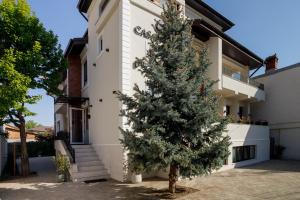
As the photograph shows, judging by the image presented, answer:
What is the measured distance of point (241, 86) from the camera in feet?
58.9

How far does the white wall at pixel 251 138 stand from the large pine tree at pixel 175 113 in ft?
22.0

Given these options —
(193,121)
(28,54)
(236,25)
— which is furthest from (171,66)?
(236,25)

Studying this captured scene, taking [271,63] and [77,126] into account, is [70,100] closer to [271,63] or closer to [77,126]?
[77,126]

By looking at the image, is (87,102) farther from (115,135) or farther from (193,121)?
(193,121)

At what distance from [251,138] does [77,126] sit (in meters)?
12.9

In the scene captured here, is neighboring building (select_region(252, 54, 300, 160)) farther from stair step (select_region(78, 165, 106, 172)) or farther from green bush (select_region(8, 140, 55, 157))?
green bush (select_region(8, 140, 55, 157))

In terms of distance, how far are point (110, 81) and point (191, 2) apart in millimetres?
8798

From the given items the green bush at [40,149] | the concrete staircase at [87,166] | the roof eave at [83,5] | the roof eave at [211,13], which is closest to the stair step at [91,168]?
the concrete staircase at [87,166]

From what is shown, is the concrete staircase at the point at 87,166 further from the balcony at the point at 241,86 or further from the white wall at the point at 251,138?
the balcony at the point at 241,86

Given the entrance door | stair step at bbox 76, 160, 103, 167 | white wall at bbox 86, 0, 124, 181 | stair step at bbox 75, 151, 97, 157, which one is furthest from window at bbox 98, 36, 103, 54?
stair step at bbox 76, 160, 103, 167

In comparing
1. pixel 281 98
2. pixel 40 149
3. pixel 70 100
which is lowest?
pixel 40 149

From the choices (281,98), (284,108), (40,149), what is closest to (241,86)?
(281,98)

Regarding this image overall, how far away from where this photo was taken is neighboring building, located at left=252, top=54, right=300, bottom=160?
19781 millimetres

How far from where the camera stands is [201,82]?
8.75 metres
